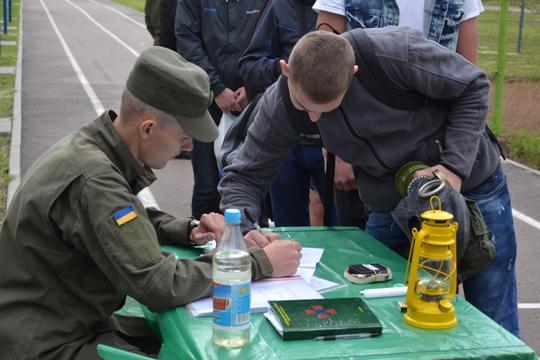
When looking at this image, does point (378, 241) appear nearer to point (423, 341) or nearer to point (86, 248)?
point (423, 341)

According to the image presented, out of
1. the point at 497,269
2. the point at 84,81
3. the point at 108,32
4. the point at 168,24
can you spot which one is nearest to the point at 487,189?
the point at 497,269

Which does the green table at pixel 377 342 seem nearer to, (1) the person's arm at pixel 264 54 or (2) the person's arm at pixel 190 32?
(1) the person's arm at pixel 264 54

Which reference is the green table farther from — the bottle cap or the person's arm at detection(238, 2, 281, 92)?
the person's arm at detection(238, 2, 281, 92)

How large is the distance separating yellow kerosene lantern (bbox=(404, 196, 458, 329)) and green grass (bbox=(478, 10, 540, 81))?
9.12 m

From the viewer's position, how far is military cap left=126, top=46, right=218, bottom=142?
2.76m

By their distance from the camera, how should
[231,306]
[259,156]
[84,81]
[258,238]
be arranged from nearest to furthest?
[231,306], [258,238], [259,156], [84,81]

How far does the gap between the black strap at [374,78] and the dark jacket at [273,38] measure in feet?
5.73

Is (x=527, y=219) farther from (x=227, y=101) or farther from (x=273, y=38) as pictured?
(x=273, y=38)

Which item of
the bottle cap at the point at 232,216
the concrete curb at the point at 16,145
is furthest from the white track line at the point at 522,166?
the bottle cap at the point at 232,216

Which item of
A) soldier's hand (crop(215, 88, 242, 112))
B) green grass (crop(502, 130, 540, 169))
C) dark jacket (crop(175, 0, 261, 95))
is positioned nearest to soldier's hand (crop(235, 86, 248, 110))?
soldier's hand (crop(215, 88, 242, 112))

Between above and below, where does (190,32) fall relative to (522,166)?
above

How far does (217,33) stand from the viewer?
561 centimetres

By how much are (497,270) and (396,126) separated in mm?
732

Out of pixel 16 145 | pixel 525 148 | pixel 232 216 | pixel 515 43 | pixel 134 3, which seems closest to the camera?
pixel 232 216
